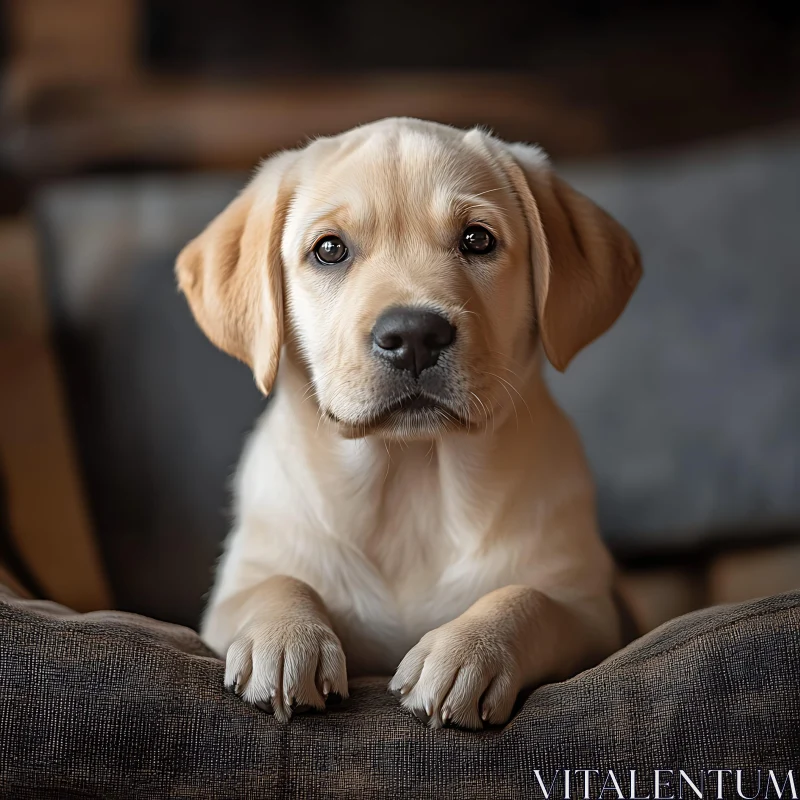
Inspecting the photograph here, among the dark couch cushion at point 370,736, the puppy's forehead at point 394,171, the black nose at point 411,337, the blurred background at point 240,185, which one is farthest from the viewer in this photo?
the blurred background at point 240,185

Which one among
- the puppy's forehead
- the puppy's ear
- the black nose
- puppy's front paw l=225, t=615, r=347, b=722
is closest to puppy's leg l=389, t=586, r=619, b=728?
puppy's front paw l=225, t=615, r=347, b=722

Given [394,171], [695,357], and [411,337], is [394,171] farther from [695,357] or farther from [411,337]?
[695,357]

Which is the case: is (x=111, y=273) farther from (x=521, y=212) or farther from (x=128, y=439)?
(x=521, y=212)

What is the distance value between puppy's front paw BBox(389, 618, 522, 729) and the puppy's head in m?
0.36

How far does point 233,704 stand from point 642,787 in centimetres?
60

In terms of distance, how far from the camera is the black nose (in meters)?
1.55

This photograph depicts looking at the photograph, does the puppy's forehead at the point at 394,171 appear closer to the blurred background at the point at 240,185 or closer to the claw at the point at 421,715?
the claw at the point at 421,715

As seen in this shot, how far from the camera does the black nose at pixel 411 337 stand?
5.10 ft

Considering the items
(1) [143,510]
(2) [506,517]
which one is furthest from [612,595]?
(1) [143,510]

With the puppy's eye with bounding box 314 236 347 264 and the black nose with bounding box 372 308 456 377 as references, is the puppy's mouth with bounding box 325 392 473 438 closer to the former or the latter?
the black nose with bounding box 372 308 456 377

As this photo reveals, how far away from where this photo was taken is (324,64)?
365 cm

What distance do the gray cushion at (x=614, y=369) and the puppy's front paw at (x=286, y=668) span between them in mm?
2031

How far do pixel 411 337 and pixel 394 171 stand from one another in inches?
14.5

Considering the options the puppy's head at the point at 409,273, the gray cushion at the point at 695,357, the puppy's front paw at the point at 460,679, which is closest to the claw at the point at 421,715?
the puppy's front paw at the point at 460,679
